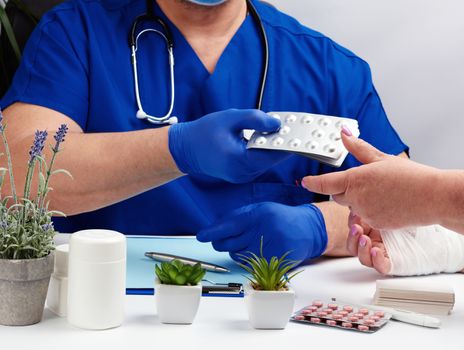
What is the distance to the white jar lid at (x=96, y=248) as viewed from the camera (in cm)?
83

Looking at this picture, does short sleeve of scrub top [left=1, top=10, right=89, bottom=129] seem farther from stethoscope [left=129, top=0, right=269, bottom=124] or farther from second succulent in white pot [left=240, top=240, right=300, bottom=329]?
second succulent in white pot [left=240, top=240, right=300, bottom=329]

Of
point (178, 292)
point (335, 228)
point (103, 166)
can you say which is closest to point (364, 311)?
point (178, 292)

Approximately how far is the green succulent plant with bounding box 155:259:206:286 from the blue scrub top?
600 millimetres

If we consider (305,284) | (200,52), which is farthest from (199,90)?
(305,284)

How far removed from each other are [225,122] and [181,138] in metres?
0.11

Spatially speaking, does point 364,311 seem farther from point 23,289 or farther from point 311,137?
point 23,289

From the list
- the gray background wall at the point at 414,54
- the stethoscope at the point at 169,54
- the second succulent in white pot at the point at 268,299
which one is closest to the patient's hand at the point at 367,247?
the second succulent in white pot at the point at 268,299

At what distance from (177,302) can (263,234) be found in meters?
0.32

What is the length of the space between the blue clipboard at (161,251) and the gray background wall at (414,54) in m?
0.87

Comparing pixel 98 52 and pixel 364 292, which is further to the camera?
pixel 98 52

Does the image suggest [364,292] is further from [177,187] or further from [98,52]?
[98,52]

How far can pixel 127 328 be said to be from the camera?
0.87 meters

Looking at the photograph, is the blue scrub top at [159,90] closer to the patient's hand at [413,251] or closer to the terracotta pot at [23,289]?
the patient's hand at [413,251]

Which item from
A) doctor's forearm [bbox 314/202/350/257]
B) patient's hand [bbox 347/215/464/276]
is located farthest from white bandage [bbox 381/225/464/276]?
doctor's forearm [bbox 314/202/350/257]
